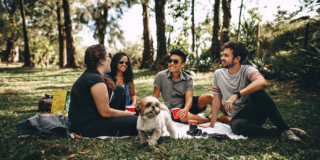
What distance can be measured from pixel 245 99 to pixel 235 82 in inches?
13.2

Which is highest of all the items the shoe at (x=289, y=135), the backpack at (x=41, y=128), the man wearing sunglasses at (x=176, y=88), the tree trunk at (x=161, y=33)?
the tree trunk at (x=161, y=33)

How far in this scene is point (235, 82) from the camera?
136 inches

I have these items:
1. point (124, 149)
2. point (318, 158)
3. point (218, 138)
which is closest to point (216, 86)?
point (218, 138)

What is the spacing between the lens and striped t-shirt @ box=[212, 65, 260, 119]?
334cm

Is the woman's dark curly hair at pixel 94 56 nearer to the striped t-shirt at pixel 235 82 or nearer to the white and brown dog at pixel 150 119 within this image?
the white and brown dog at pixel 150 119

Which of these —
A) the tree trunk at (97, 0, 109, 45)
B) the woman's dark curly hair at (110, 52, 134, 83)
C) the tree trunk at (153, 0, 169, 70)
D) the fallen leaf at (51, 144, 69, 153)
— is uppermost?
the tree trunk at (97, 0, 109, 45)

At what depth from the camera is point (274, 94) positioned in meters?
7.67

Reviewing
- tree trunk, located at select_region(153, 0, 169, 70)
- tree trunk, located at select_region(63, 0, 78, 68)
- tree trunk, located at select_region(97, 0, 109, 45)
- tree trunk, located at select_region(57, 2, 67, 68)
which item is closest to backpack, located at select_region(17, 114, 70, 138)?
tree trunk, located at select_region(153, 0, 169, 70)

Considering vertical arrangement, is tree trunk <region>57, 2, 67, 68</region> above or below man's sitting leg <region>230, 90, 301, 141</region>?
above

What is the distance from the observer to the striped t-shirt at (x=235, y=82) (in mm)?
3339

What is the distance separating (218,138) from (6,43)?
35.7 meters

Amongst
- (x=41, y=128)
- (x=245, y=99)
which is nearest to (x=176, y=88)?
(x=245, y=99)

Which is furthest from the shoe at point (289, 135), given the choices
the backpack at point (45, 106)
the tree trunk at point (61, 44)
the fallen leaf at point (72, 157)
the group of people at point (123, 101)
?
the tree trunk at point (61, 44)

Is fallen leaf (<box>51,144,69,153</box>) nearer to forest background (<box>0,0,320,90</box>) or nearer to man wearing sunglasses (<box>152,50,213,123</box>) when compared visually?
man wearing sunglasses (<box>152,50,213,123</box>)
